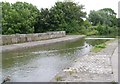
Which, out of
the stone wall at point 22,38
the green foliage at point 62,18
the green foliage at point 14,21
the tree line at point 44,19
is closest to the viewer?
the stone wall at point 22,38

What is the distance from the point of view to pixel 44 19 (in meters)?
36.5

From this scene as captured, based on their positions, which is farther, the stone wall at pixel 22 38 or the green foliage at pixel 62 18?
the green foliage at pixel 62 18

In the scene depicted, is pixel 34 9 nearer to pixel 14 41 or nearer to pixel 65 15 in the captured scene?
pixel 65 15

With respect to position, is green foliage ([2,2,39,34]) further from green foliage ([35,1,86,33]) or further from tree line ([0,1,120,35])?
green foliage ([35,1,86,33])

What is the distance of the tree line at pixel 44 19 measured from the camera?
28953mm

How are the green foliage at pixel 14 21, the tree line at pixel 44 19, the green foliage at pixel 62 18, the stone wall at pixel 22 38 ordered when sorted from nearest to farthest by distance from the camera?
the stone wall at pixel 22 38
the green foliage at pixel 14 21
the tree line at pixel 44 19
the green foliage at pixel 62 18

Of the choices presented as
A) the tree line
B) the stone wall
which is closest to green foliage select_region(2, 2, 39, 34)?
the tree line

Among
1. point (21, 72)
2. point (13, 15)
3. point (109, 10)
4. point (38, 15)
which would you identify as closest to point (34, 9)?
point (38, 15)

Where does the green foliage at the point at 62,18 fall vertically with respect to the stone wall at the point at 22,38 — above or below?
above

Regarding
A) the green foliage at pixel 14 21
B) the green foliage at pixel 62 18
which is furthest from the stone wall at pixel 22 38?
the green foliage at pixel 62 18

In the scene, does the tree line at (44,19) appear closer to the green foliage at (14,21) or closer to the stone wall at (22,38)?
the green foliage at (14,21)

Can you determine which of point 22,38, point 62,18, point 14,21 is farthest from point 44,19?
point 22,38

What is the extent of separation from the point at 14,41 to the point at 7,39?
1.04m

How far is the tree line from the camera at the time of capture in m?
29.0
